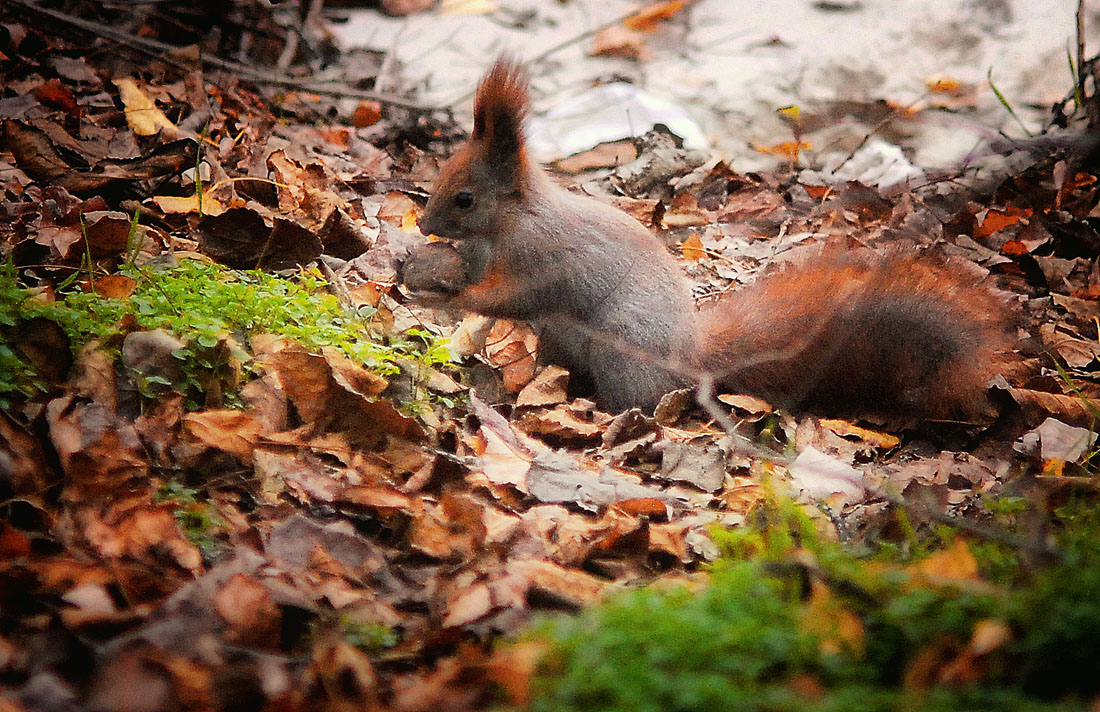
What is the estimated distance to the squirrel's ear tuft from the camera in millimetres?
3539

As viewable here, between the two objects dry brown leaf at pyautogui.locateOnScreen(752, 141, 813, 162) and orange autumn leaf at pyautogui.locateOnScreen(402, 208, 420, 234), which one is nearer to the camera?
orange autumn leaf at pyautogui.locateOnScreen(402, 208, 420, 234)

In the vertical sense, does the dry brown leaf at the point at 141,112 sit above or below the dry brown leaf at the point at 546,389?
above

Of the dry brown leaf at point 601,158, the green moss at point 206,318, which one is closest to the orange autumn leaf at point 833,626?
the green moss at point 206,318

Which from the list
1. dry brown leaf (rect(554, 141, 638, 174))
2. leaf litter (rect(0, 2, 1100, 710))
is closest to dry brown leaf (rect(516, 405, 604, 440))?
leaf litter (rect(0, 2, 1100, 710))

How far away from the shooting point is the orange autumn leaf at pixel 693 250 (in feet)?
14.5

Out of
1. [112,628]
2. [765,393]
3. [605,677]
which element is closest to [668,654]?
[605,677]

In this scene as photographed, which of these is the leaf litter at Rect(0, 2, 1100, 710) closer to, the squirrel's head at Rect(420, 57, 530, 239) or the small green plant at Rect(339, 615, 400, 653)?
the small green plant at Rect(339, 615, 400, 653)

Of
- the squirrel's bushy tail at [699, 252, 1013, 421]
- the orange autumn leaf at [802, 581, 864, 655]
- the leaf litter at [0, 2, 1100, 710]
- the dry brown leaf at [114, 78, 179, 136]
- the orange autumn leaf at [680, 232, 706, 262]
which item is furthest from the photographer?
the orange autumn leaf at [680, 232, 706, 262]

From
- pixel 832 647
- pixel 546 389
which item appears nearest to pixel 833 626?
pixel 832 647

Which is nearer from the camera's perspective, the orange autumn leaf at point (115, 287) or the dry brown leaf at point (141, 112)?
the orange autumn leaf at point (115, 287)

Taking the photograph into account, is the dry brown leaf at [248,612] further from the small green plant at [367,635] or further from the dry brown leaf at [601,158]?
the dry brown leaf at [601,158]

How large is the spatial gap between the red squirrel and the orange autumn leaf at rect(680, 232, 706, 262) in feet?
2.17

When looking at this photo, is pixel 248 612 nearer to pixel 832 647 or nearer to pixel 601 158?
pixel 832 647

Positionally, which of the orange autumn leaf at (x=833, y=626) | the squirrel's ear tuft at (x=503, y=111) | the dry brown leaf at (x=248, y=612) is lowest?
the dry brown leaf at (x=248, y=612)
